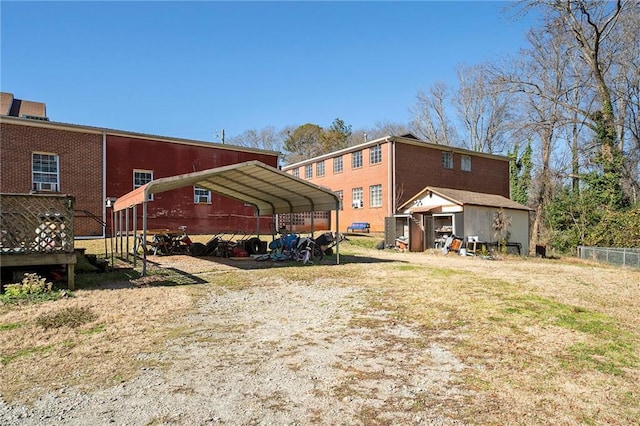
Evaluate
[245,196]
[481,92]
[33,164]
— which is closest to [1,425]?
[245,196]

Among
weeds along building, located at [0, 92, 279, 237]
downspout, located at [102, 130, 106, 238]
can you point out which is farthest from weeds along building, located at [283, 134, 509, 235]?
downspout, located at [102, 130, 106, 238]

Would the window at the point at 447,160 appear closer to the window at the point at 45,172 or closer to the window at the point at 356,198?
the window at the point at 356,198

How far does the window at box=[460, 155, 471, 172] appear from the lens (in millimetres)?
30664

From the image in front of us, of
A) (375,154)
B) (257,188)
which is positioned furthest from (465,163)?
(257,188)

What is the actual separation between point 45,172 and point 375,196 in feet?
60.2

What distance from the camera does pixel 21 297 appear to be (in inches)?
295

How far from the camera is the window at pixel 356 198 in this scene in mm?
29203

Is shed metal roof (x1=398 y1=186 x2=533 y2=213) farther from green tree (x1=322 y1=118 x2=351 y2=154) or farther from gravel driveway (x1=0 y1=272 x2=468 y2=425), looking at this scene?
green tree (x1=322 y1=118 x2=351 y2=154)

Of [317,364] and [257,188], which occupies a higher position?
[257,188]

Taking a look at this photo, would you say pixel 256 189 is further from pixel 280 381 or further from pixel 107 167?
pixel 280 381

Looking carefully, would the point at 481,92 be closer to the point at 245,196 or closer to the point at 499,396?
the point at 245,196

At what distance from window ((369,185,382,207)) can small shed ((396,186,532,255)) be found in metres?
4.19

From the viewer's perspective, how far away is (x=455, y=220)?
20.5 metres

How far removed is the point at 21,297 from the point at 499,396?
7866mm
